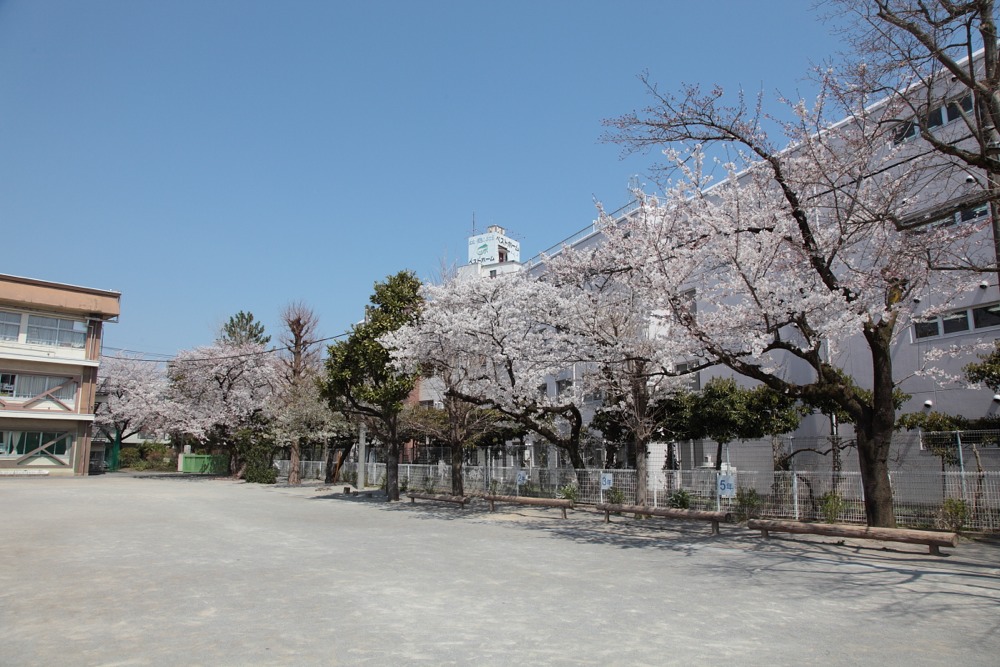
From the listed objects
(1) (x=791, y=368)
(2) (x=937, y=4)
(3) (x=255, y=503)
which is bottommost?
(3) (x=255, y=503)

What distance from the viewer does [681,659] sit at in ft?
17.5

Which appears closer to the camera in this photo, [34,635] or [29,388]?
[34,635]

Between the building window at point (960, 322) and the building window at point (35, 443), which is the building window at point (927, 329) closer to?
the building window at point (960, 322)

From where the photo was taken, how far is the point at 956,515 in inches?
547

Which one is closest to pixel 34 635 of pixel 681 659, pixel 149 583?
pixel 149 583

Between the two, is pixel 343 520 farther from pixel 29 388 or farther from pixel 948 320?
pixel 29 388

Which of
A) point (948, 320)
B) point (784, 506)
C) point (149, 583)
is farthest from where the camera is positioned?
point (948, 320)

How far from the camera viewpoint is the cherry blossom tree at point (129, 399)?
4331 cm

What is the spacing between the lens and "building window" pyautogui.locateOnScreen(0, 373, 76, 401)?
39594 millimetres

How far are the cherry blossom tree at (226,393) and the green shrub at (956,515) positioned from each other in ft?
113

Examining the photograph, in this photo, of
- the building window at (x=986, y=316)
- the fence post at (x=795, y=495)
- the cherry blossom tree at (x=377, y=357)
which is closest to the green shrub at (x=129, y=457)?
the cherry blossom tree at (x=377, y=357)

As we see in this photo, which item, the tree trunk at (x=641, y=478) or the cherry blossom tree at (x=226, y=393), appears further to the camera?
the cherry blossom tree at (x=226, y=393)

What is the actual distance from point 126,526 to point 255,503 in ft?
26.4

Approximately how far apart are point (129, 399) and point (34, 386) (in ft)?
24.8
